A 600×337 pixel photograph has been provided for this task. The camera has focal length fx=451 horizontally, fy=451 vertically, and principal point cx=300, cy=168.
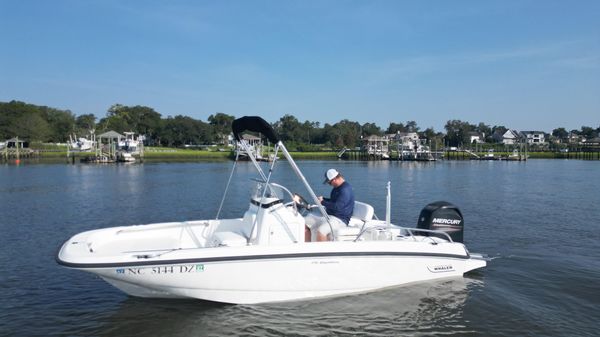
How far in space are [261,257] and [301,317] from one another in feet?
4.11

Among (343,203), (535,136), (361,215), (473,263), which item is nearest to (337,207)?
(343,203)

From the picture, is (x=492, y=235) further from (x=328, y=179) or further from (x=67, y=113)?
(x=67, y=113)

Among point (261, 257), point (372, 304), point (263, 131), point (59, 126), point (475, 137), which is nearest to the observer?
point (261, 257)

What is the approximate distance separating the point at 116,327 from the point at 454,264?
624 centimetres

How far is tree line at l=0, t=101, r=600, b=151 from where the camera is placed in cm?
9857

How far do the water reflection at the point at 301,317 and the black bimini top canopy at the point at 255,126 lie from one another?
289 cm

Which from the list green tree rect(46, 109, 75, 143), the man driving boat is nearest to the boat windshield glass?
the man driving boat

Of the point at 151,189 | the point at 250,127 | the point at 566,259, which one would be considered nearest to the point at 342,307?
the point at 250,127

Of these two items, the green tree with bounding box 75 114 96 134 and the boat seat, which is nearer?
the boat seat

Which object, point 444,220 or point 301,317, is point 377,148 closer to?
point 444,220

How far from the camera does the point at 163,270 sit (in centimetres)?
693

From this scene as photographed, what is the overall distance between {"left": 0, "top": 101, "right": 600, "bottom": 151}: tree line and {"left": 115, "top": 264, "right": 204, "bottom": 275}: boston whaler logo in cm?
10330

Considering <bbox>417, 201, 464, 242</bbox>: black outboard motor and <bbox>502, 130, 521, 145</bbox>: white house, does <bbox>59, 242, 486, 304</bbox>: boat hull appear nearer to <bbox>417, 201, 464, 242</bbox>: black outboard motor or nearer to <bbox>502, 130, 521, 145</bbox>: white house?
<bbox>417, 201, 464, 242</bbox>: black outboard motor

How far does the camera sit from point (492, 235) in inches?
583
